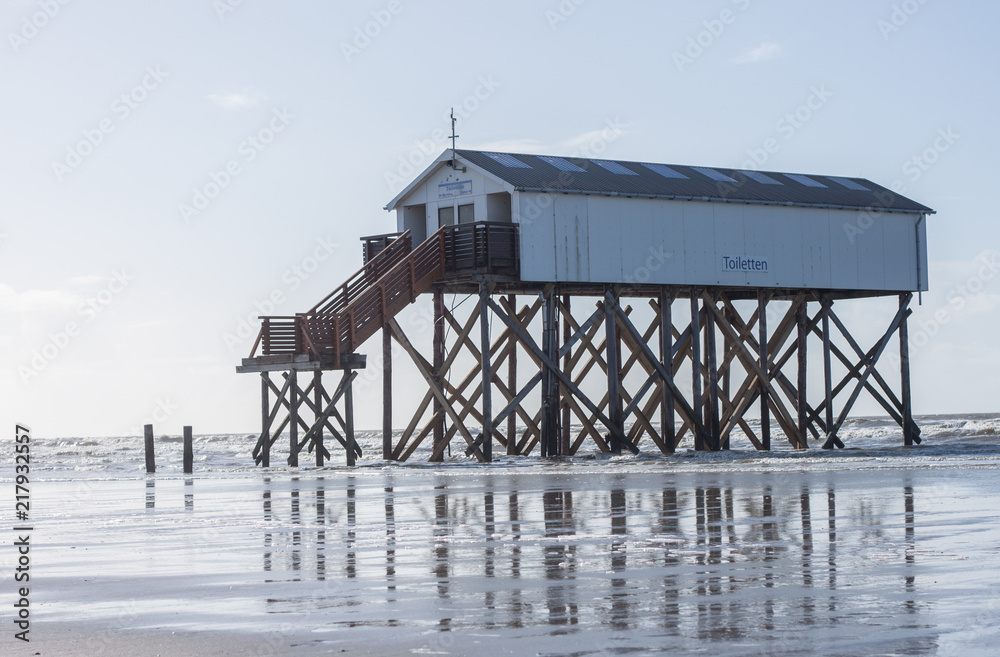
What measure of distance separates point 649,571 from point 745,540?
2188mm

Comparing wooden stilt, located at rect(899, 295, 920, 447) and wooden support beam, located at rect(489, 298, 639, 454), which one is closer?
wooden support beam, located at rect(489, 298, 639, 454)

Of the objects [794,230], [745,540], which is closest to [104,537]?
[745,540]

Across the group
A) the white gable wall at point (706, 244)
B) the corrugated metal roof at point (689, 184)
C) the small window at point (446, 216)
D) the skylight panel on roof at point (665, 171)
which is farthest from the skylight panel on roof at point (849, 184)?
the small window at point (446, 216)

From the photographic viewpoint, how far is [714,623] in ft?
25.1

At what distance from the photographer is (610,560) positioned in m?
10.7

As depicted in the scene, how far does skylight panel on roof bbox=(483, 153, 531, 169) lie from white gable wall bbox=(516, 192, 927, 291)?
1.72m

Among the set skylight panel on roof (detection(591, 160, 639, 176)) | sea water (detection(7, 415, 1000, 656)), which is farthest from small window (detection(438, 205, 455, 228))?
sea water (detection(7, 415, 1000, 656))

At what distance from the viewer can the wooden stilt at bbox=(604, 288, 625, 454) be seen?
114 feet

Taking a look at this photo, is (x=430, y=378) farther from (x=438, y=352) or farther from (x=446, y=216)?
(x=446, y=216)

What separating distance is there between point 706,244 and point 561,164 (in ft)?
13.6

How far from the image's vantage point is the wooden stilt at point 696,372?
120 ft

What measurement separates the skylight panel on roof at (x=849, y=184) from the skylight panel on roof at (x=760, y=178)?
2.97 m


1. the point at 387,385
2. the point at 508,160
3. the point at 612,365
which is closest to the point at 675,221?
the point at 612,365

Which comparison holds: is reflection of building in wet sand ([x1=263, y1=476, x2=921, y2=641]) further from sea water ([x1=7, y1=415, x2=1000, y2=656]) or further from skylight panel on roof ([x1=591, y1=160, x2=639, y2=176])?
skylight panel on roof ([x1=591, y1=160, x2=639, y2=176])
